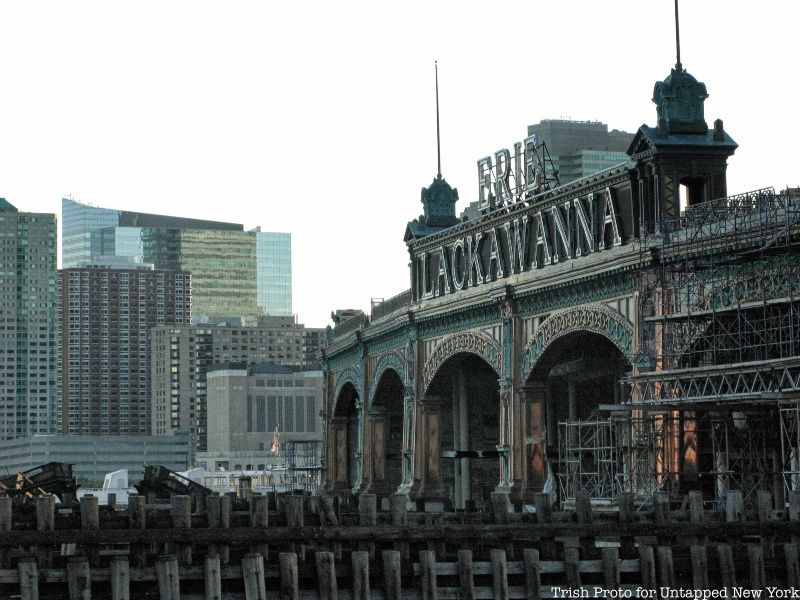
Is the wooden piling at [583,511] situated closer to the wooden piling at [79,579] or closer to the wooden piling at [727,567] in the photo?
the wooden piling at [727,567]

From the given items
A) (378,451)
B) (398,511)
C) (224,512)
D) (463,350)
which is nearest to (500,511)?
(398,511)

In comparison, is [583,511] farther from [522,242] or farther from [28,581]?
[522,242]

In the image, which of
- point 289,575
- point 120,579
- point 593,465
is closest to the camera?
point 120,579

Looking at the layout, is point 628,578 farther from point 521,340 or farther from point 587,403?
point 587,403

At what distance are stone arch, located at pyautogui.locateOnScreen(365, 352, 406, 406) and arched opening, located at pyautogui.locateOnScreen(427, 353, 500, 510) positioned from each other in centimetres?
290

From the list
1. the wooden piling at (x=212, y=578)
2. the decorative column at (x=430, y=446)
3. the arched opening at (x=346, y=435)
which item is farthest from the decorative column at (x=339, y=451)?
the wooden piling at (x=212, y=578)

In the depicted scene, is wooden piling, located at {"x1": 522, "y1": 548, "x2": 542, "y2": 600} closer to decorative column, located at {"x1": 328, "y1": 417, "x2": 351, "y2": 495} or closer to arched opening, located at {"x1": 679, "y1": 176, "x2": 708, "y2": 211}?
arched opening, located at {"x1": 679, "y1": 176, "x2": 708, "y2": 211}

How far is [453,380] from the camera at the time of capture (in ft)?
356

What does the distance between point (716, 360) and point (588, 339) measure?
21.4 meters

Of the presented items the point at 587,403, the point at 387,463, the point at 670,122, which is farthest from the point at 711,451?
the point at 387,463

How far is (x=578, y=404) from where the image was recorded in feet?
322

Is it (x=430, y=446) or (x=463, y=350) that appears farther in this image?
(x=430, y=446)

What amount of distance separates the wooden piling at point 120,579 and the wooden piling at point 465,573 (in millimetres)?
7940

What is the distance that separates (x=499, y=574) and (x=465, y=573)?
0.81 metres
